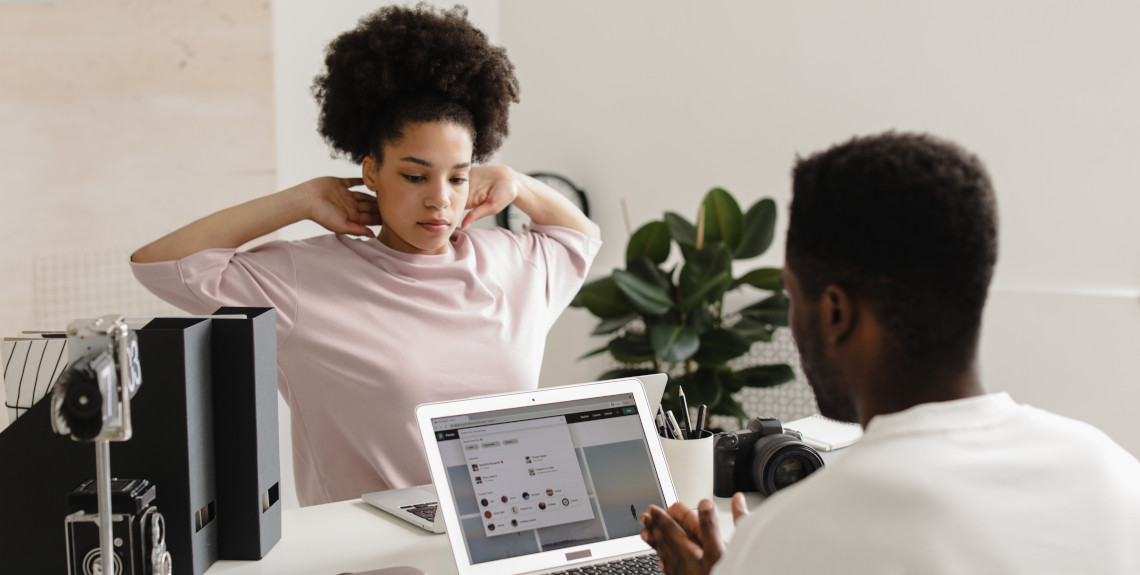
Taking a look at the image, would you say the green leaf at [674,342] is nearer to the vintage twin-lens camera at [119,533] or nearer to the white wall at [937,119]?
the white wall at [937,119]

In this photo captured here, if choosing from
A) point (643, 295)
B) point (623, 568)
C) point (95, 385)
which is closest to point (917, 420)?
point (623, 568)

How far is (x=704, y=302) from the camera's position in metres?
2.80

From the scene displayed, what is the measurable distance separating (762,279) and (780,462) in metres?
1.44

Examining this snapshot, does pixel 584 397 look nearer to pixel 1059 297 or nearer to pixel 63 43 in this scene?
pixel 1059 297

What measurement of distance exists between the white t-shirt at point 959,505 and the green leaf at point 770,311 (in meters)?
1.97

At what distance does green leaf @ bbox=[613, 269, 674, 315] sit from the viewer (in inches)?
110

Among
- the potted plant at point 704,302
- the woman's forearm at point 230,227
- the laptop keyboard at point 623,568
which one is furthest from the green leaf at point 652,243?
the laptop keyboard at point 623,568

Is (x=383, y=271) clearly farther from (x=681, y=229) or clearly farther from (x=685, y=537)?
(x=681, y=229)

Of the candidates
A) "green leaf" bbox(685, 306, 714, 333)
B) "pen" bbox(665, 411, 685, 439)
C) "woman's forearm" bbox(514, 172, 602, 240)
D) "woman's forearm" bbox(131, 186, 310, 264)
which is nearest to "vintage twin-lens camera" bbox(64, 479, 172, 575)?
"woman's forearm" bbox(131, 186, 310, 264)

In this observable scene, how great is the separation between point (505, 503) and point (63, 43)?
2307mm

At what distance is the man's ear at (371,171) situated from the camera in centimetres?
170

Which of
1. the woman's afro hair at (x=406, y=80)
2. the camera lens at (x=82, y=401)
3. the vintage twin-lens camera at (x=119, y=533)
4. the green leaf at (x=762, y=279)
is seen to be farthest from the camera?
the green leaf at (x=762, y=279)

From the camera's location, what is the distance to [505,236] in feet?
6.21

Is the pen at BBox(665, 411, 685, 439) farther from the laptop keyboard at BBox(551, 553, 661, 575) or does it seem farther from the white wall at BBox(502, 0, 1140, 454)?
the white wall at BBox(502, 0, 1140, 454)
